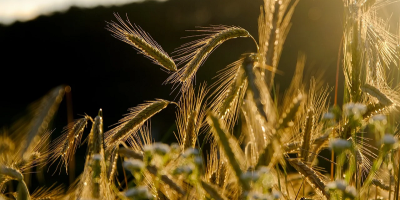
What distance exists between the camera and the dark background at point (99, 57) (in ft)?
35.9

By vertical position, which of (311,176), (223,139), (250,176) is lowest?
(311,176)

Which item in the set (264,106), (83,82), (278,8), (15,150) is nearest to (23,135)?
(15,150)

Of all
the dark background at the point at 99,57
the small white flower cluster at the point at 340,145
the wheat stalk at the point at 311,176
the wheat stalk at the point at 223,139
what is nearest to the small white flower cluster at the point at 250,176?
the wheat stalk at the point at 223,139

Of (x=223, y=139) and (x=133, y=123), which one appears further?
(x=133, y=123)

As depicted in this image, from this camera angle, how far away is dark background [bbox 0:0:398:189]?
35.9 feet

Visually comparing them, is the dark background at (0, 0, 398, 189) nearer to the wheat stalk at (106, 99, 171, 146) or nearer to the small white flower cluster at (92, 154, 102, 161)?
the wheat stalk at (106, 99, 171, 146)

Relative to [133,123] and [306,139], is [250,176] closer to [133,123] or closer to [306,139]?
Result: [306,139]

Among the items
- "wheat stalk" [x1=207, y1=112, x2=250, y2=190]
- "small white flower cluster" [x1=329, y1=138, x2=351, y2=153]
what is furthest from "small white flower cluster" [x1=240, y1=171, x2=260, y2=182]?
"small white flower cluster" [x1=329, y1=138, x2=351, y2=153]

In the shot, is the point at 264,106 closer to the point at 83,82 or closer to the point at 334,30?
the point at 334,30

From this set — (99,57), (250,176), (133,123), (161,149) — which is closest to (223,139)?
(250,176)

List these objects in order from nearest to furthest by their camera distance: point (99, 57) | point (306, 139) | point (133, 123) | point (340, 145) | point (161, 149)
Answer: point (340, 145), point (161, 149), point (306, 139), point (133, 123), point (99, 57)

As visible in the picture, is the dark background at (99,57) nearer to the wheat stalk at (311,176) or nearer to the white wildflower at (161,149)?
the wheat stalk at (311,176)

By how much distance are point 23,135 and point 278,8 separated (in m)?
1.04

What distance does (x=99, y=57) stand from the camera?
1200 centimetres
